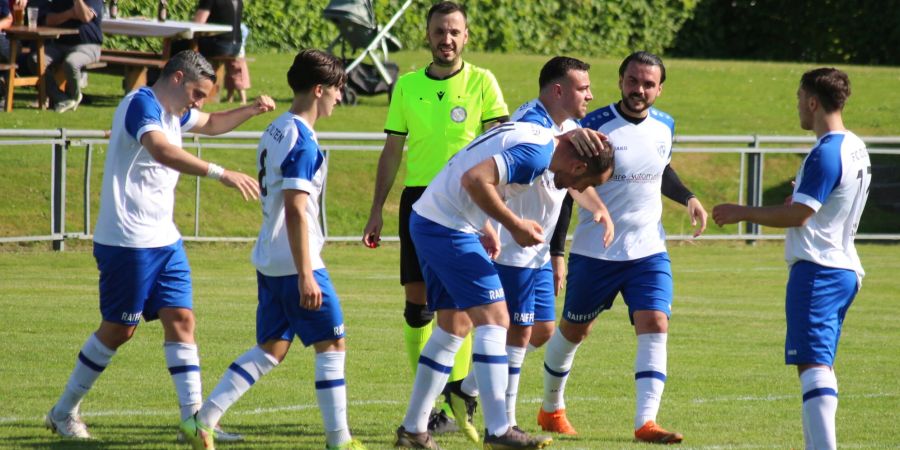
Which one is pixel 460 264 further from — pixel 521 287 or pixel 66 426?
pixel 66 426

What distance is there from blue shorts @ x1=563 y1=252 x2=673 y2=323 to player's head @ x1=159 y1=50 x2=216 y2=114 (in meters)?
2.28

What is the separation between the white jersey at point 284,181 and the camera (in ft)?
20.0

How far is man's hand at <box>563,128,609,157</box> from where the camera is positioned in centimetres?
627

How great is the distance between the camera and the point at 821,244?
21.2 ft

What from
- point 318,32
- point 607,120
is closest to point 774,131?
point 318,32

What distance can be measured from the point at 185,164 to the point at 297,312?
2.95 ft

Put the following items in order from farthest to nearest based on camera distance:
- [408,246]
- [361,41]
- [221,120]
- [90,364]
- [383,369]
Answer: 1. [361,41]
2. [383,369]
3. [408,246]
4. [221,120]
5. [90,364]

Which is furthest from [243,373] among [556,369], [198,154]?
[198,154]

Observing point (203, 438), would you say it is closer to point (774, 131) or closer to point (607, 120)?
point (607, 120)

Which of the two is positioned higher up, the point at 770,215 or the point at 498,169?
the point at 498,169

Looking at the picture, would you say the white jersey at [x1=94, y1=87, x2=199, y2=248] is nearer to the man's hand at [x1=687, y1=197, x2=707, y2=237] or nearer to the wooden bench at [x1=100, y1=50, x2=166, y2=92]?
the man's hand at [x1=687, y1=197, x2=707, y2=237]

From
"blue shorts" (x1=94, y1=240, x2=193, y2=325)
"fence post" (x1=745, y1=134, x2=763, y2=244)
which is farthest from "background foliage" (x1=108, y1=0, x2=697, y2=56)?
"blue shorts" (x1=94, y1=240, x2=193, y2=325)

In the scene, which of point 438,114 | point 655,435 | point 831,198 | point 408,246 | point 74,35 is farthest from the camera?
point 74,35

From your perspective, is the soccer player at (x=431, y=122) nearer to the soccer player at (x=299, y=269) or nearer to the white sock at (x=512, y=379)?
the white sock at (x=512, y=379)
